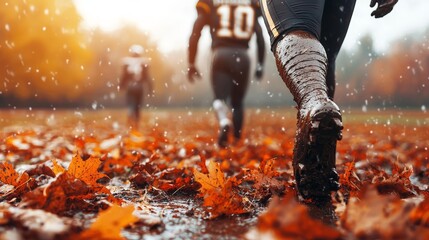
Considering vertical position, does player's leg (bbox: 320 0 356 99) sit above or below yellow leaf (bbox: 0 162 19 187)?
above

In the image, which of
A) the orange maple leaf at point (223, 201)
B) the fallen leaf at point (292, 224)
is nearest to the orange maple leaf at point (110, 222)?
the fallen leaf at point (292, 224)

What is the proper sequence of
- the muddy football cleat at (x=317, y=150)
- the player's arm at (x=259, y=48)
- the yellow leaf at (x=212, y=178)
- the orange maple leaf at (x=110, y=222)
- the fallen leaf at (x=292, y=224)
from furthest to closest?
the player's arm at (x=259, y=48)
the yellow leaf at (x=212, y=178)
the muddy football cleat at (x=317, y=150)
the orange maple leaf at (x=110, y=222)
the fallen leaf at (x=292, y=224)

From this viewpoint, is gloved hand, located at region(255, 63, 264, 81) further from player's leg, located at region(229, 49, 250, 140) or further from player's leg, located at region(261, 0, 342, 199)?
player's leg, located at region(261, 0, 342, 199)

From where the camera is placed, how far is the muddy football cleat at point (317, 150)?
161 centimetres

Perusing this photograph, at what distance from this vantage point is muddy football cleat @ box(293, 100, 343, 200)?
1.61 metres

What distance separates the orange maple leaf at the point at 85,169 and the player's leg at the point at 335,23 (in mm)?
1371

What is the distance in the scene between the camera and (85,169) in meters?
1.91

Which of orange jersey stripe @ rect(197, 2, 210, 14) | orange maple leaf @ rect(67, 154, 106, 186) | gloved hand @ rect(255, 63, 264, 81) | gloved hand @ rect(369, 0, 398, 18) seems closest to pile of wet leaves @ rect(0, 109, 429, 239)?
orange maple leaf @ rect(67, 154, 106, 186)

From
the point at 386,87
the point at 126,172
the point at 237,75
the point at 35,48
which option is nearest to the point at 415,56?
the point at 386,87

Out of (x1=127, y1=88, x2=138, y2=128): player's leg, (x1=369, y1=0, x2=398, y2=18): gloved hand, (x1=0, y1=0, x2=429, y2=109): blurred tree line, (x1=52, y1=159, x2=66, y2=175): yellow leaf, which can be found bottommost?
(x1=52, y1=159, x2=66, y2=175): yellow leaf

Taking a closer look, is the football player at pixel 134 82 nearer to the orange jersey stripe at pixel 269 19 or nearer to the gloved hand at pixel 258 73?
the gloved hand at pixel 258 73

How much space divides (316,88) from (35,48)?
28.8 metres

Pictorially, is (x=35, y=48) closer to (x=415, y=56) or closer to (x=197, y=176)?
(x=197, y=176)

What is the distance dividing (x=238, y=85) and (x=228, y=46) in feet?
1.82
